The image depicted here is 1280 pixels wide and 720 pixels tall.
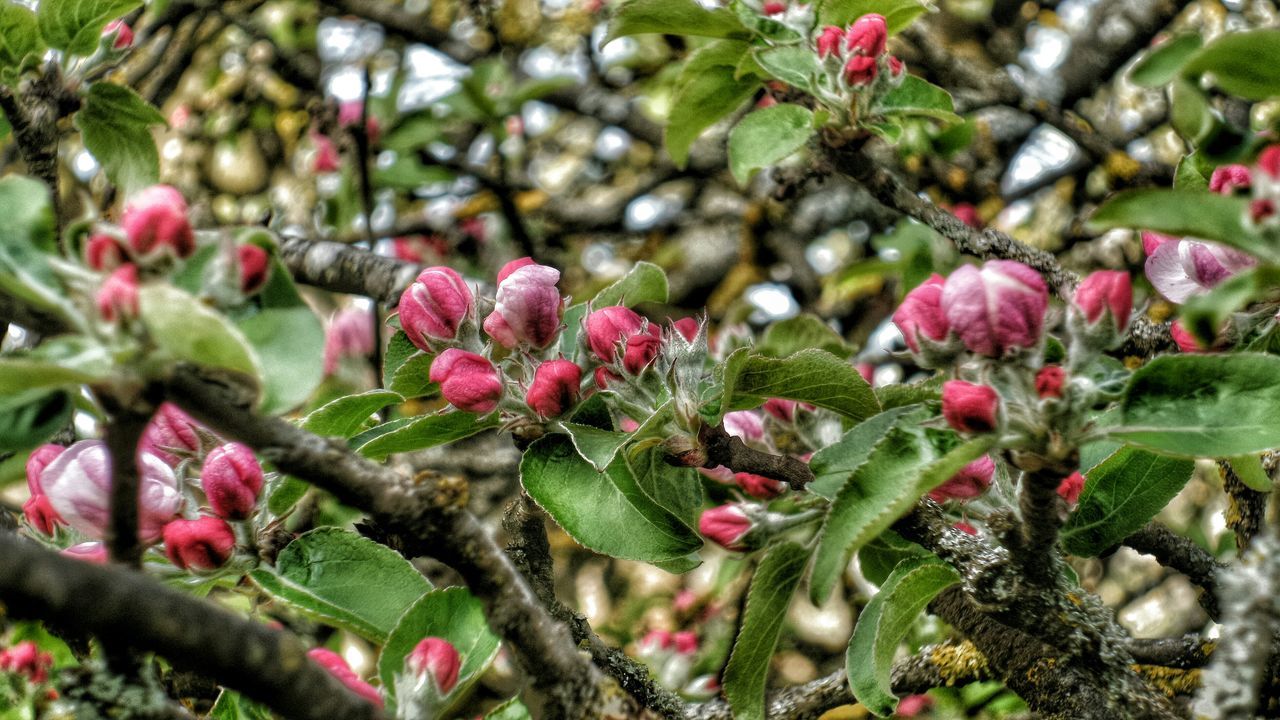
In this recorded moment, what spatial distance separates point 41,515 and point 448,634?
529 millimetres

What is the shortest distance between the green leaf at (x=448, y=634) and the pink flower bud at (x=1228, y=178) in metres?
0.83

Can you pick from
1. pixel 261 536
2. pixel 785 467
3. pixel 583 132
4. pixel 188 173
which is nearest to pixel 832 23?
pixel 785 467

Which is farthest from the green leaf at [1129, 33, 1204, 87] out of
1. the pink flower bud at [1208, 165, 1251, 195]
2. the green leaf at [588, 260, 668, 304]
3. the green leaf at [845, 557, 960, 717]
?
the green leaf at [588, 260, 668, 304]

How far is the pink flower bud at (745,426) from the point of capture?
4.78 feet

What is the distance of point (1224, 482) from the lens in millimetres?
1333

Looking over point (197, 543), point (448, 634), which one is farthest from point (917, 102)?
point (197, 543)

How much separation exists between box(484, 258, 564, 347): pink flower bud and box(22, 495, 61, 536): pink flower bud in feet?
1.75

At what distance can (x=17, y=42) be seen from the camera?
1455mm

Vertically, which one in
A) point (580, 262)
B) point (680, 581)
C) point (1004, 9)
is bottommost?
point (680, 581)

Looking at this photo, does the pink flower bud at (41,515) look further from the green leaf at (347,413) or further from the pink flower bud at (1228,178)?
the pink flower bud at (1228,178)

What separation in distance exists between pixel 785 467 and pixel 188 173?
3.60 metres

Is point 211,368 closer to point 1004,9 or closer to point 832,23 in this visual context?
point 832,23

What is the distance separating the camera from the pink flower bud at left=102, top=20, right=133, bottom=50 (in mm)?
1633

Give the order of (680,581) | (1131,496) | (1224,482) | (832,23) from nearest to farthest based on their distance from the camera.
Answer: (1131,496), (1224,482), (832,23), (680,581)
